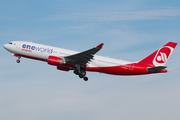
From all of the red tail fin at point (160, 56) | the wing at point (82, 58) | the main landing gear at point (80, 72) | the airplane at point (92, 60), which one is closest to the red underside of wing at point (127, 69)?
the airplane at point (92, 60)

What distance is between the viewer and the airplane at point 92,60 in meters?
37.5

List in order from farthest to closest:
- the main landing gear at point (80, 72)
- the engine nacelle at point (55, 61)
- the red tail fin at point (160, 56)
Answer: the red tail fin at point (160, 56), the main landing gear at point (80, 72), the engine nacelle at point (55, 61)

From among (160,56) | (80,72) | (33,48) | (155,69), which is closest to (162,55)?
(160,56)

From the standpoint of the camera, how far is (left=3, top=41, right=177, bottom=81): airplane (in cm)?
3747

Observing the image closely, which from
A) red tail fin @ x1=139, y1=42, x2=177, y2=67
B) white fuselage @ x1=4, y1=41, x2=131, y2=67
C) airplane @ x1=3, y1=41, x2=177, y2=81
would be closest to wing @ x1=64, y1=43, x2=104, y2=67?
airplane @ x1=3, y1=41, x2=177, y2=81

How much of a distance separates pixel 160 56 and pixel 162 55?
0.38m

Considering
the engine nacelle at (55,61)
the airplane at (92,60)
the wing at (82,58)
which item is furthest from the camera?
the airplane at (92,60)

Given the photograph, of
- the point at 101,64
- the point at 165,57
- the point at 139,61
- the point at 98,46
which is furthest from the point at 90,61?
the point at 165,57

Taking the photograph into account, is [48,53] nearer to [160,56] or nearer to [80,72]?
[80,72]

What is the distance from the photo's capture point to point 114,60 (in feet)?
128

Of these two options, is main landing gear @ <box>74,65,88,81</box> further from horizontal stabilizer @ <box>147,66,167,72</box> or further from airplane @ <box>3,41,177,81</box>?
horizontal stabilizer @ <box>147,66,167,72</box>

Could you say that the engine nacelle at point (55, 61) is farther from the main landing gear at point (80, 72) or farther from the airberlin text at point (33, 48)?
the main landing gear at point (80, 72)

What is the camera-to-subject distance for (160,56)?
39406mm

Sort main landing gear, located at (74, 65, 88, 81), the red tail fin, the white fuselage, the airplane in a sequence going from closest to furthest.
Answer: the airplane, the white fuselage, main landing gear, located at (74, 65, 88, 81), the red tail fin
